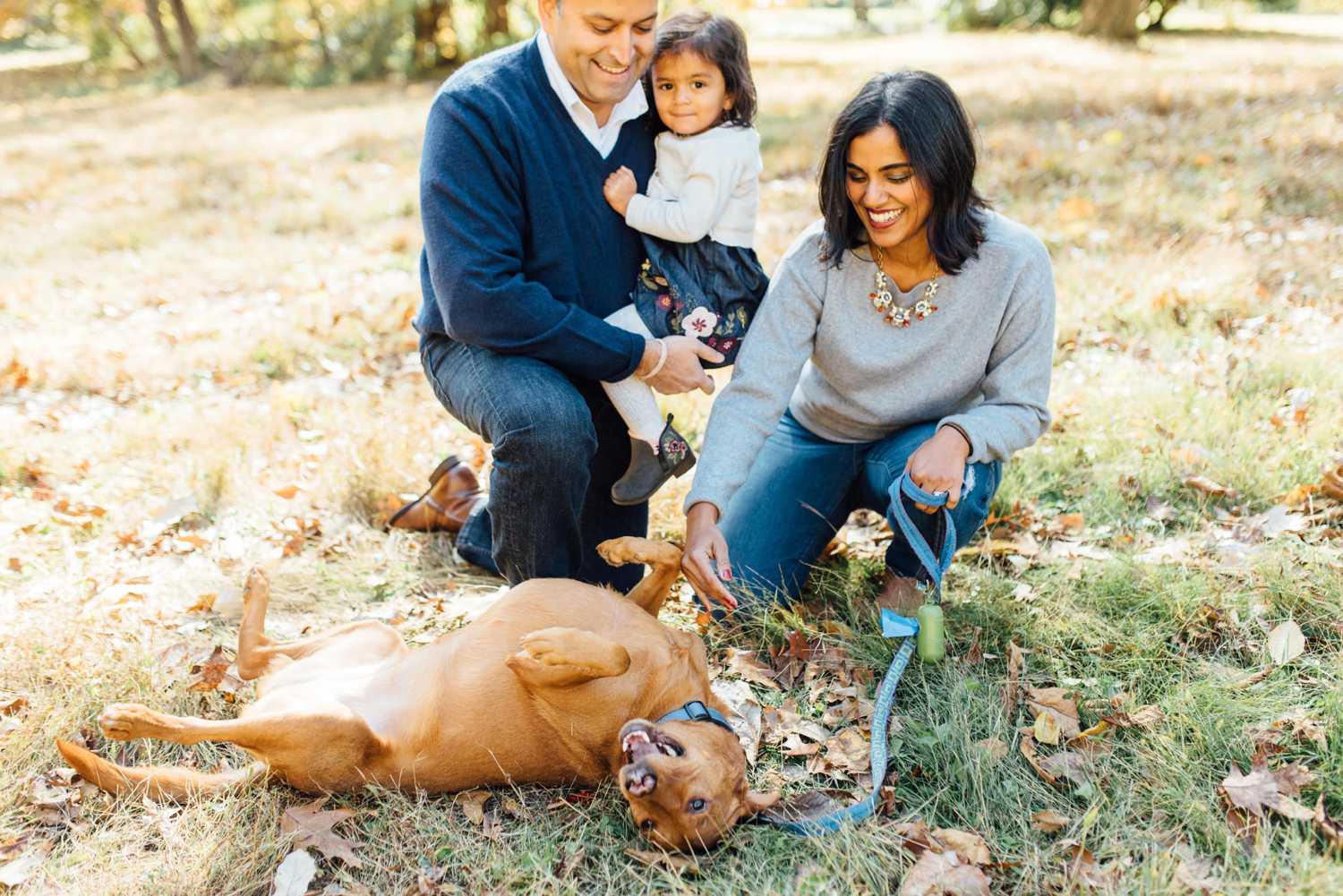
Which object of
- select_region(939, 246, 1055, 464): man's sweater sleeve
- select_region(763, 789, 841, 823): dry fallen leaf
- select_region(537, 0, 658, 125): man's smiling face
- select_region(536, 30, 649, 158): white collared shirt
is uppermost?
select_region(537, 0, 658, 125): man's smiling face

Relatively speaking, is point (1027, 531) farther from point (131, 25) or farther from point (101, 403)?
point (131, 25)

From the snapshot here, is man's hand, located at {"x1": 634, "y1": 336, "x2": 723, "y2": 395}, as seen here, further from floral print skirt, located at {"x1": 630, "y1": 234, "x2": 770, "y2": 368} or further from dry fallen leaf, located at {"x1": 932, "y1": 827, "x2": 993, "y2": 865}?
dry fallen leaf, located at {"x1": 932, "y1": 827, "x2": 993, "y2": 865}

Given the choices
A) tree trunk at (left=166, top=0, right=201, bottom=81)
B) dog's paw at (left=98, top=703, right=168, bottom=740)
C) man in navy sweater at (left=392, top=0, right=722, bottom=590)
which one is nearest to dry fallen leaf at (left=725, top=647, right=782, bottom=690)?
man in navy sweater at (left=392, top=0, right=722, bottom=590)

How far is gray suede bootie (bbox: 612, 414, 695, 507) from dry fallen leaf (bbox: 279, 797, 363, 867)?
125cm

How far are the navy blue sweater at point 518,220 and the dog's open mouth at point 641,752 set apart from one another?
118cm

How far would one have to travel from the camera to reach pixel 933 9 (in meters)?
24.0

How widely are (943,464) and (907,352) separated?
1.48ft

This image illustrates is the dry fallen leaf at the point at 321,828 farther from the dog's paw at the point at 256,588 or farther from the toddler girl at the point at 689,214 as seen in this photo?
the toddler girl at the point at 689,214

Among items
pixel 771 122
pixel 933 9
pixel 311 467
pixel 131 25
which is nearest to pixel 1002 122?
pixel 771 122

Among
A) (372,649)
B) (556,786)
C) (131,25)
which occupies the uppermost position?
(131,25)

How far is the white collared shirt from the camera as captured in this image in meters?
3.07

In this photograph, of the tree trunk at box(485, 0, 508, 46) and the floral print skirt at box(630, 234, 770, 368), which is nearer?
the floral print skirt at box(630, 234, 770, 368)

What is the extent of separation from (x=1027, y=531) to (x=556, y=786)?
1995 millimetres

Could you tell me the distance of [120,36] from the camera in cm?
2488
